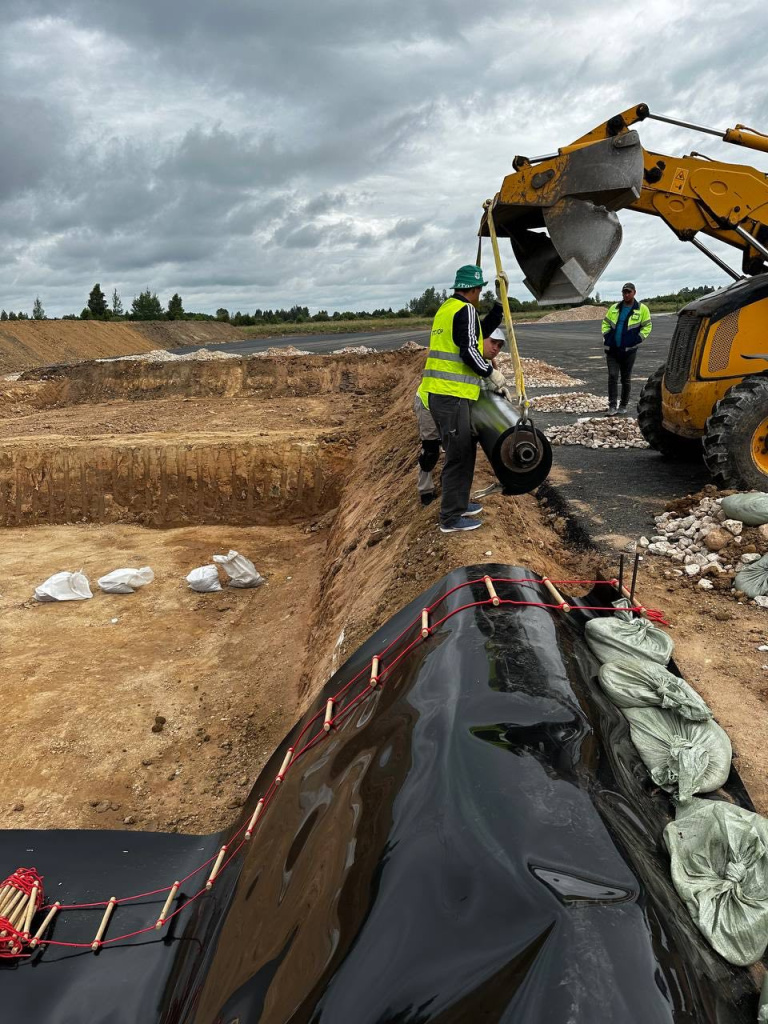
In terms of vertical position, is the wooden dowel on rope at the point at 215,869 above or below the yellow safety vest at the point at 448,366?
below

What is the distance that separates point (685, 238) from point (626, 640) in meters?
5.36

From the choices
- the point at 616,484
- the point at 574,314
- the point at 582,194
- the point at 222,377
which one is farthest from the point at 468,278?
the point at 574,314

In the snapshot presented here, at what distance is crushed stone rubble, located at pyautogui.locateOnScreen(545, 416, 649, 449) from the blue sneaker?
5.12m

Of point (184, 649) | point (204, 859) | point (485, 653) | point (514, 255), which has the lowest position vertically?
point (184, 649)

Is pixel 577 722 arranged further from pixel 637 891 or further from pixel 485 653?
pixel 637 891

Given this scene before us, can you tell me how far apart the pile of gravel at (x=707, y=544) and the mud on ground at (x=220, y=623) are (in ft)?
1.10

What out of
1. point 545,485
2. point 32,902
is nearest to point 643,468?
point 545,485

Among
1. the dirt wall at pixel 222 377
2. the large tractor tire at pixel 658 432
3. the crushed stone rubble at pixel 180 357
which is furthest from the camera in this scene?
the crushed stone rubble at pixel 180 357

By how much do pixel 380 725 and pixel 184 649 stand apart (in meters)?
5.67

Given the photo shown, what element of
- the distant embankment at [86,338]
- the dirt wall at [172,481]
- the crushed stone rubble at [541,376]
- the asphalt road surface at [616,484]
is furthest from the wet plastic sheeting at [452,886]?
the distant embankment at [86,338]

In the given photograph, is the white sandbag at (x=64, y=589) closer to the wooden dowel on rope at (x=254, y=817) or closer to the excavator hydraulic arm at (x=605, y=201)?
the wooden dowel on rope at (x=254, y=817)

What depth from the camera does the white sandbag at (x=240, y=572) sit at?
9.66 metres

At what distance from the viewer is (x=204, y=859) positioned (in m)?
3.65

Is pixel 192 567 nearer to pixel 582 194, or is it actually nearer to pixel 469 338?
pixel 469 338
